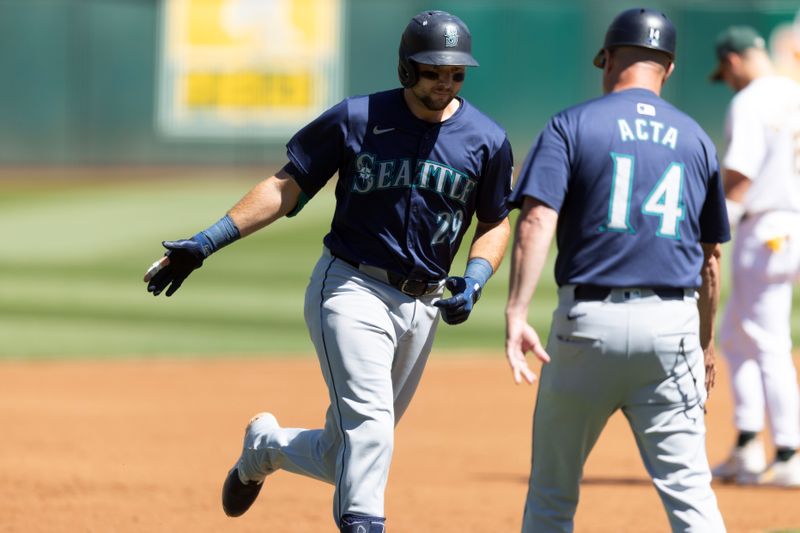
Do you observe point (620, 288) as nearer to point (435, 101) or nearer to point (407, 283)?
point (407, 283)

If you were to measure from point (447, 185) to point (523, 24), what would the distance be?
22.1m

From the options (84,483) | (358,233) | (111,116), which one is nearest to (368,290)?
(358,233)

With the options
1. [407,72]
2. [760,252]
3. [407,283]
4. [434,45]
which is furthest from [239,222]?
[760,252]

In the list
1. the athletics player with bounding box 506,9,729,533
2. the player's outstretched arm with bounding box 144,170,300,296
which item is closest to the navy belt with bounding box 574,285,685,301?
the athletics player with bounding box 506,9,729,533

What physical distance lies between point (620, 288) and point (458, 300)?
0.73 meters

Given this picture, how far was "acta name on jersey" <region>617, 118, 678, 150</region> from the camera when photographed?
4219 millimetres

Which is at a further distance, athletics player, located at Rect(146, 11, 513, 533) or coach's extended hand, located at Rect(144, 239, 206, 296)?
coach's extended hand, located at Rect(144, 239, 206, 296)

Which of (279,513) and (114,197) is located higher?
(279,513)

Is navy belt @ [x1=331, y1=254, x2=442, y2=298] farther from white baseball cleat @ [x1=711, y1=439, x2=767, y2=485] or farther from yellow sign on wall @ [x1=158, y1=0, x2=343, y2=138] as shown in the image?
yellow sign on wall @ [x1=158, y1=0, x2=343, y2=138]

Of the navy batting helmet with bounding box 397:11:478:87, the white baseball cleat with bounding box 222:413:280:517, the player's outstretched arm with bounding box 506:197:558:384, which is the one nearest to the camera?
the player's outstretched arm with bounding box 506:197:558:384

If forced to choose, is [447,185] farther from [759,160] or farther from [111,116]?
[111,116]

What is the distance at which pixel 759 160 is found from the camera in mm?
6844

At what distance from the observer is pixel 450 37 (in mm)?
4895

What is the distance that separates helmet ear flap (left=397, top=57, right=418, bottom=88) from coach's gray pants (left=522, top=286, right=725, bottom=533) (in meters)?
1.11
